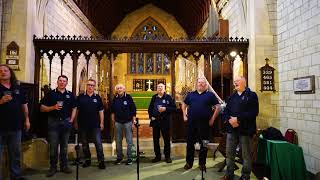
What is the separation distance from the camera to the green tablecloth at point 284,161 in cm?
380

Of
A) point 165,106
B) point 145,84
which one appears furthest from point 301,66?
point 145,84

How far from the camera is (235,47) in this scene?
5590 millimetres

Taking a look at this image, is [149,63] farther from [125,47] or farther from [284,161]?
[284,161]

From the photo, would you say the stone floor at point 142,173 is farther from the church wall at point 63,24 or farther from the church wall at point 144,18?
the church wall at point 144,18

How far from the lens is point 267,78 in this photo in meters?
5.18

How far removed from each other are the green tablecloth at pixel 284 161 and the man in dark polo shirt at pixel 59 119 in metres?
2.80

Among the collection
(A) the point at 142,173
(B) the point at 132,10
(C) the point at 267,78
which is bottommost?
(A) the point at 142,173

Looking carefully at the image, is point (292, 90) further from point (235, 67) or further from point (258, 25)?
point (235, 67)

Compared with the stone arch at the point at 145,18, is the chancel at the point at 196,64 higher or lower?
lower

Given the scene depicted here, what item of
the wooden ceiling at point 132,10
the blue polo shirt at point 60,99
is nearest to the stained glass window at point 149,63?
the wooden ceiling at point 132,10

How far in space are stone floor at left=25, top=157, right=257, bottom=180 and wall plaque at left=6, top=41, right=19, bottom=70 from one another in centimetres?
178

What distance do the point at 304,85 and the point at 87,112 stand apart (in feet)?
10.5

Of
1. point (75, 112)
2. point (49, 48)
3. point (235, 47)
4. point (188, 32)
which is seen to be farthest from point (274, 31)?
point (188, 32)

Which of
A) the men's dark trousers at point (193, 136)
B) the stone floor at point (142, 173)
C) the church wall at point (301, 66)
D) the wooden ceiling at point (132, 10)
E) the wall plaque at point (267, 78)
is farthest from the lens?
the wooden ceiling at point (132, 10)
